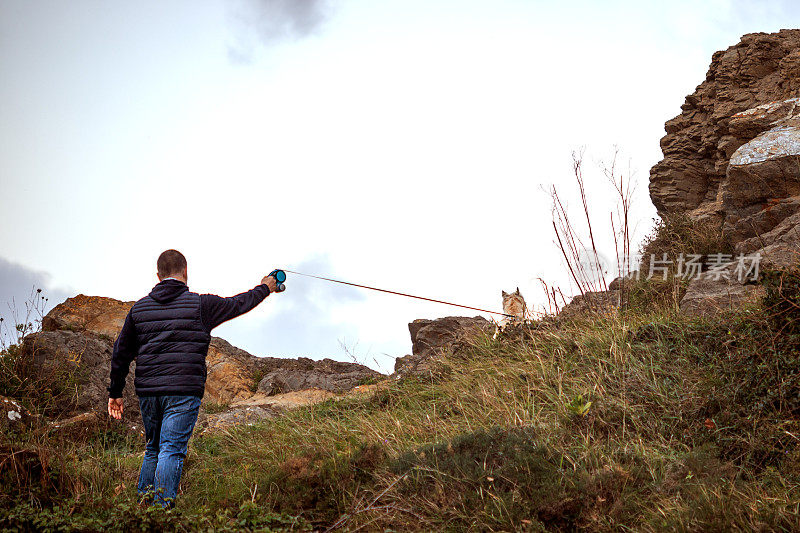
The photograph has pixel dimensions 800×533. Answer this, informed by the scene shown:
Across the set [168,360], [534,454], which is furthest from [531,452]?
[168,360]

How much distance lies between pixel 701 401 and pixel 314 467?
3363 millimetres

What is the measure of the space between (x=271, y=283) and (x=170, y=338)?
42.2 inches

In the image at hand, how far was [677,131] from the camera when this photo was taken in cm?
1343

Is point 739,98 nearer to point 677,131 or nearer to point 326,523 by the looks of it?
point 677,131

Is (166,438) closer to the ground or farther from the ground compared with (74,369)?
closer to the ground

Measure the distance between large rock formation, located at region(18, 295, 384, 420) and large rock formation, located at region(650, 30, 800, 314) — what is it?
6293 mm

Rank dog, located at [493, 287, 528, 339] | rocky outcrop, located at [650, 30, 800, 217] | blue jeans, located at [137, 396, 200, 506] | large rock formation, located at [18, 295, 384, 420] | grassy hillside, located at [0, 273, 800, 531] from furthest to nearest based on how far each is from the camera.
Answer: rocky outcrop, located at [650, 30, 800, 217] → large rock formation, located at [18, 295, 384, 420] → dog, located at [493, 287, 528, 339] → blue jeans, located at [137, 396, 200, 506] → grassy hillside, located at [0, 273, 800, 531]

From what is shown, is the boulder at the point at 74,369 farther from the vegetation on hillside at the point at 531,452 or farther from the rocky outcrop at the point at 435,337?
the rocky outcrop at the point at 435,337

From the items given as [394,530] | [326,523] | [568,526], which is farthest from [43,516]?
[568,526]

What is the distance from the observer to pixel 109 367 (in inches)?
450

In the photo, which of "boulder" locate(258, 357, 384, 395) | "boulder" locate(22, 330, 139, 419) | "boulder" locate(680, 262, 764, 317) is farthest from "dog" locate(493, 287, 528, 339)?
"boulder" locate(22, 330, 139, 419)

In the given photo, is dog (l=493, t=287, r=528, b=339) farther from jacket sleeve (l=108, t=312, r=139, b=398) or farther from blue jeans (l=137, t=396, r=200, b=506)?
jacket sleeve (l=108, t=312, r=139, b=398)

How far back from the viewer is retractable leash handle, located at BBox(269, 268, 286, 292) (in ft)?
19.3
